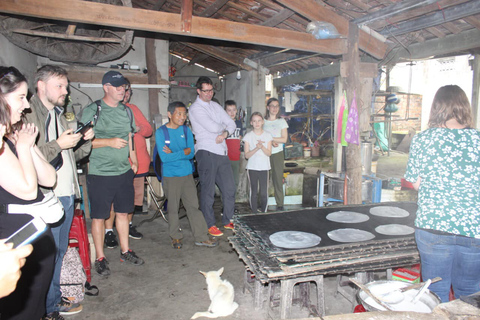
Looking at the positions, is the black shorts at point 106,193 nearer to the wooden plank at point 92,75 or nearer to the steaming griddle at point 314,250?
the steaming griddle at point 314,250

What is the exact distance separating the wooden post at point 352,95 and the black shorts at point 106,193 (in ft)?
10.4

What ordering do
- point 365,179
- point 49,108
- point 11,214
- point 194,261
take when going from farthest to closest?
point 365,179
point 194,261
point 49,108
point 11,214

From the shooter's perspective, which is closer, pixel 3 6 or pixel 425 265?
pixel 425 265

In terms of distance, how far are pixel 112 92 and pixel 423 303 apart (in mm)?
3213

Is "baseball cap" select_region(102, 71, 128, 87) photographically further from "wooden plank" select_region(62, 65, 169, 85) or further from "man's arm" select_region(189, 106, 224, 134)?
"wooden plank" select_region(62, 65, 169, 85)

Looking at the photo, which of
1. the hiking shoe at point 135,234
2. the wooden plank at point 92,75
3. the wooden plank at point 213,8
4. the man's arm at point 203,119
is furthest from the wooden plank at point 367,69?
the hiking shoe at point 135,234

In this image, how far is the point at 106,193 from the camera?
135 inches

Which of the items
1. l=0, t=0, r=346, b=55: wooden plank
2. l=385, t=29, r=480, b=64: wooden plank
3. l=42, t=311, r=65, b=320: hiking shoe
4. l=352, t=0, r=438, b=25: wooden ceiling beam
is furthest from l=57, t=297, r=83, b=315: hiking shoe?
l=385, t=29, r=480, b=64: wooden plank

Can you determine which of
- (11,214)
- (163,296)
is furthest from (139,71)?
(11,214)

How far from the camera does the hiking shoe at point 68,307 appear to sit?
2.86 m

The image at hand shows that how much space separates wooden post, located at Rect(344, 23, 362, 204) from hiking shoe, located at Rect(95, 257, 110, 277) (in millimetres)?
3390

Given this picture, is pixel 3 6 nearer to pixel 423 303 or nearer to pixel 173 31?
pixel 173 31

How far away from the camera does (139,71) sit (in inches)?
284

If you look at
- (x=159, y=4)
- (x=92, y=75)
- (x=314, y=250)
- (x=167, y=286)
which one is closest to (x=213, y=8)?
(x=159, y=4)
